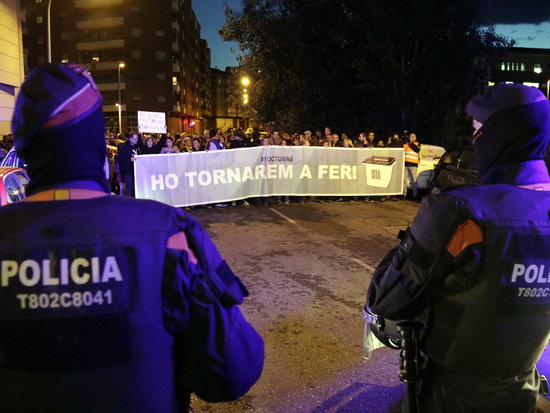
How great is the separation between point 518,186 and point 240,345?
3.89 feet

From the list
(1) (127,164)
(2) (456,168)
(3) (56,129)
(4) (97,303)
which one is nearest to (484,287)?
(4) (97,303)

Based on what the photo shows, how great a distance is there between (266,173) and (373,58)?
11.9 meters

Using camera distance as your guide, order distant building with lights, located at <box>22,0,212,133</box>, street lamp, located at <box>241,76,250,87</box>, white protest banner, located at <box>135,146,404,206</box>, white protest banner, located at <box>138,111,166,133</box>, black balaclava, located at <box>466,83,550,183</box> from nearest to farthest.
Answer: black balaclava, located at <box>466,83,550,183</box> < white protest banner, located at <box>135,146,404,206</box> < white protest banner, located at <box>138,111,166,133</box> < street lamp, located at <box>241,76,250,87</box> < distant building with lights, located at <box>22,0,212,133</box>

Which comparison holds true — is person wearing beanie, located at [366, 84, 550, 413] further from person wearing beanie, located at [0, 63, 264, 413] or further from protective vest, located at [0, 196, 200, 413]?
protective vest, located at [0, 196, 200, 413]

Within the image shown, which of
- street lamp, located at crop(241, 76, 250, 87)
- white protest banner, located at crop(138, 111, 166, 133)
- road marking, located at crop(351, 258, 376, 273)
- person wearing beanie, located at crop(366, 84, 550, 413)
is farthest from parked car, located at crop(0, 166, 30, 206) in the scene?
street lamp, located at crop(241, 76, 250, 87)

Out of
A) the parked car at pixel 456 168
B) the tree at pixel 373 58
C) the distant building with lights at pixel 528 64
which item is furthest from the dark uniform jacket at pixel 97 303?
the distant building with lights at pixel 528 64

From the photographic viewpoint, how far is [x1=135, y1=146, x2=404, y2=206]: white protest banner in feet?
37.2

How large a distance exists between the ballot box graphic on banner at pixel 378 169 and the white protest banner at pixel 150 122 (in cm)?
785

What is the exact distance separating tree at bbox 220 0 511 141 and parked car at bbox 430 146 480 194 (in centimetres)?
1084

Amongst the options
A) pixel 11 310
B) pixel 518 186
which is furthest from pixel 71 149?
pixel 518 186

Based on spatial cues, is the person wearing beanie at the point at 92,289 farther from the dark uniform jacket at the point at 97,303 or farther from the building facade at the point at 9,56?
the building facade at the point at 9,56

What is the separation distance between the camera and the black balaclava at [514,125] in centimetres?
185

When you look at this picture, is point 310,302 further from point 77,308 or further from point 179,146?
point 179,146

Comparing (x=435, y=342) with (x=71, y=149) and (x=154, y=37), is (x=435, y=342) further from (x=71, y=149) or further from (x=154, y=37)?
(x=154, y=37)
